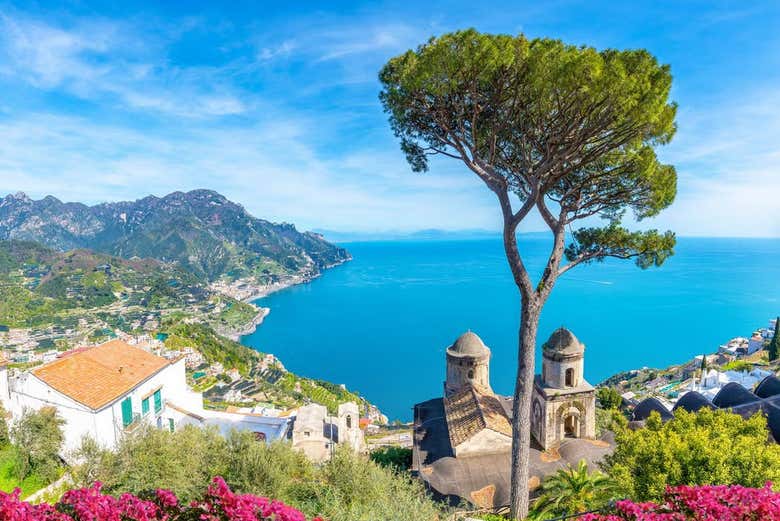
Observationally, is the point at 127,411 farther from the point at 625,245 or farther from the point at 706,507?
the point at 625,245

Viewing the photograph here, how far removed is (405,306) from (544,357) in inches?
4167

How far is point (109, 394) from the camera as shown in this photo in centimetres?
1498

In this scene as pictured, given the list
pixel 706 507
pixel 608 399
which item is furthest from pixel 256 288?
pixel 706 507

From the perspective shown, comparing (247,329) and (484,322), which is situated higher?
(484,322)

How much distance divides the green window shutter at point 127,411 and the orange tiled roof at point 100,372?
0.45 metres

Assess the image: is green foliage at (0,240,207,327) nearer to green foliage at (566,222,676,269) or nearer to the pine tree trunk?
the pine tree trunk

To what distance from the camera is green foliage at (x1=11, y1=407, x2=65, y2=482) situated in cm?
1316

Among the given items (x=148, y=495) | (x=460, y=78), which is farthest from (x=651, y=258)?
(x=148, y=495)

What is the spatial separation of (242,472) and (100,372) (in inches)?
373

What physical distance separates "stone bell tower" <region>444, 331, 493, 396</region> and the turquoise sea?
133 ft

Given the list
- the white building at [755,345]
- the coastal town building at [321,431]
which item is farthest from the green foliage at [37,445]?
the white building at [755,345]

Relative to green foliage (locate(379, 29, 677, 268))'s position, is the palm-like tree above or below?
below

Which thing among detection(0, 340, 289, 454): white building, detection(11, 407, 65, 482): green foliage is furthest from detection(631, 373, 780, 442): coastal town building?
detection(11, 407, 65, 482): green foliage

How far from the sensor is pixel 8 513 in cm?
394
